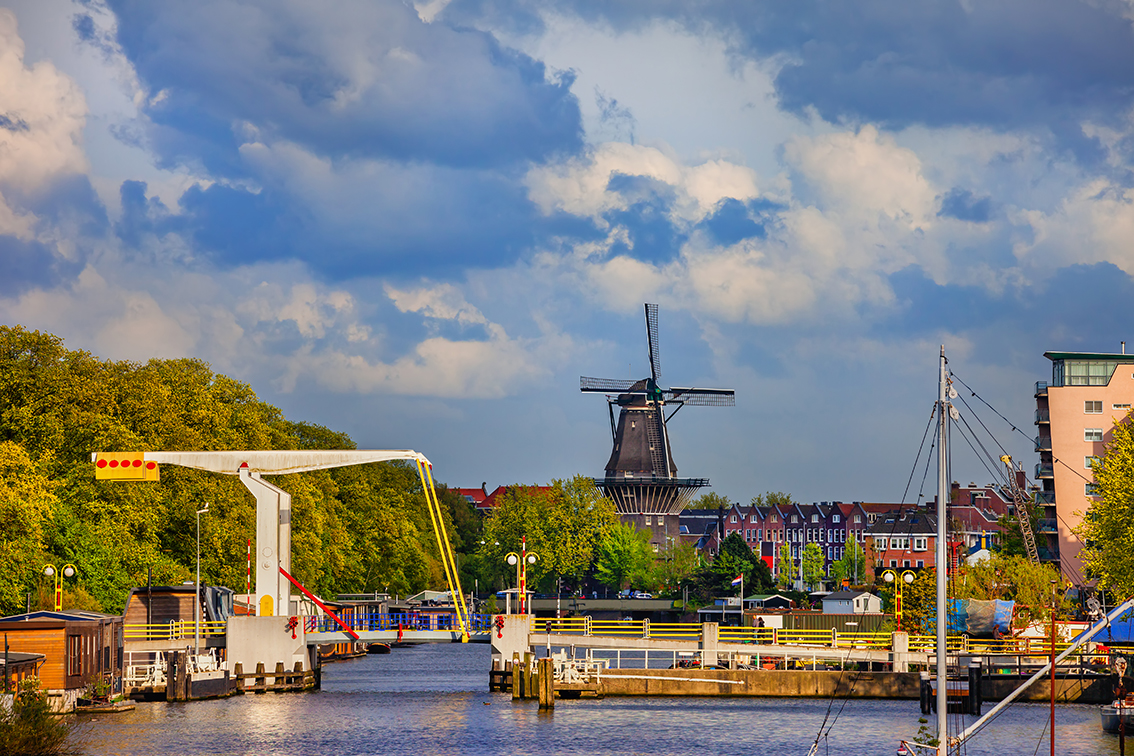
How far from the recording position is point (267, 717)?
43812 millimetres

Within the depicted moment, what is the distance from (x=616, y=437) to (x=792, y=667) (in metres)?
74.1

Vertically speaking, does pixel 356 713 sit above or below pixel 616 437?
below

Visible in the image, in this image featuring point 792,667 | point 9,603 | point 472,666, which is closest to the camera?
point 9,603

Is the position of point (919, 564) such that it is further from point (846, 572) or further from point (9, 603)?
point (9, 603)

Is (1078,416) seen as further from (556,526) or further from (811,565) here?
(811,565)

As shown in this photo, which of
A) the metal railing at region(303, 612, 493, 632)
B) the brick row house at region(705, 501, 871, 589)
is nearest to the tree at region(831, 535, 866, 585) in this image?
the brick row house at region(705, 501, 871, 589)

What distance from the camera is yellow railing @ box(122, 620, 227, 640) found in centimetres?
5128

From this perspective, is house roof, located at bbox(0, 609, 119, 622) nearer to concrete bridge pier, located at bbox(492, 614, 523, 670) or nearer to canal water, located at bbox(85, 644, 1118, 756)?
canal water, located at bbox(85, 644, 1118, 756)

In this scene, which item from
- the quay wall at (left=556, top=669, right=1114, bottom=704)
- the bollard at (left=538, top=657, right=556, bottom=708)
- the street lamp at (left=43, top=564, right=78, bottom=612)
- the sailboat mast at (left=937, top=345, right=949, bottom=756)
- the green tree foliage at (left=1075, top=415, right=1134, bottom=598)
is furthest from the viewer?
the green tree foliage at (left=1075, top=415, right=1134, bottom=598)

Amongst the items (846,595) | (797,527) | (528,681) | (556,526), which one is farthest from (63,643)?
(797,527)

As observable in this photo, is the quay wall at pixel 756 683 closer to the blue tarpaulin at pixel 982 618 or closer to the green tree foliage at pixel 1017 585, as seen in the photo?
the blue tarpaulin at pixel 982 618

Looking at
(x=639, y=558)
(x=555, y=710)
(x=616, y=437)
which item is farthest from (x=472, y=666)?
(x=616, y=437)

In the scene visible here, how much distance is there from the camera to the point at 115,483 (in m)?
56.2

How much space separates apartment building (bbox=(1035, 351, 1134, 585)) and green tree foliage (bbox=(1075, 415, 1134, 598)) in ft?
117
